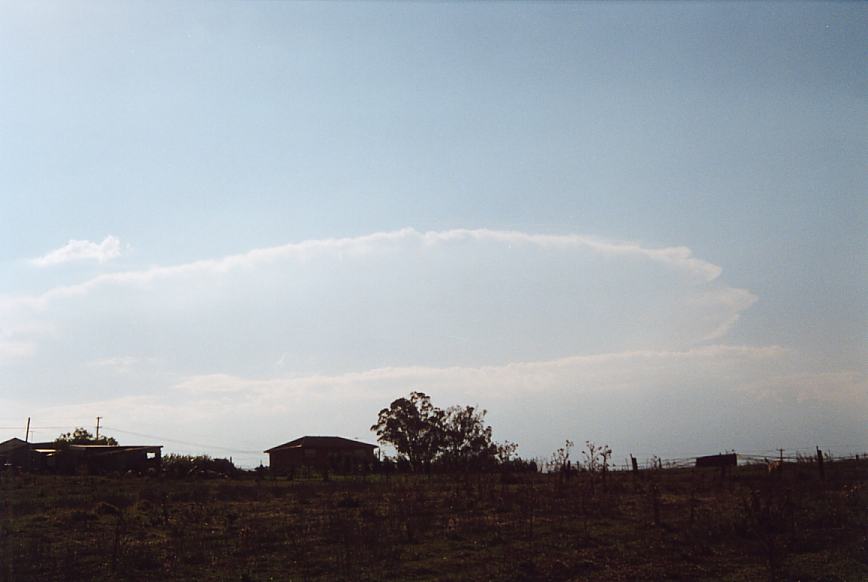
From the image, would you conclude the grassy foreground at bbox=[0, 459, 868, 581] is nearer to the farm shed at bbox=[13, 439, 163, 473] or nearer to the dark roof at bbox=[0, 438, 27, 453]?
the farm shed at bbox=[13, 439, 163, 473]

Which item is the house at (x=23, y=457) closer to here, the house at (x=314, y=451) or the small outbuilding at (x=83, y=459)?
the small outbuilding at (x=83, y=459)

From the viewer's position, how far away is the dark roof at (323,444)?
75.5 metres

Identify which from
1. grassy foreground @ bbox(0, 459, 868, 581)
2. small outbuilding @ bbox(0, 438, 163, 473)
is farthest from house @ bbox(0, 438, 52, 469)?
grassy foreground @ bbox(0, 459, 868, 581)

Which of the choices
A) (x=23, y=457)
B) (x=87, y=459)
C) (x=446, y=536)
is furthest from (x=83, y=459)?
(x=446, y=536)

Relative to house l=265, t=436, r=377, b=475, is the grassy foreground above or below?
below

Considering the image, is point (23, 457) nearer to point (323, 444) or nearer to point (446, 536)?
point (323, 444)

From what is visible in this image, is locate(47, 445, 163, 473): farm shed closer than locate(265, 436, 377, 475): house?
Yes

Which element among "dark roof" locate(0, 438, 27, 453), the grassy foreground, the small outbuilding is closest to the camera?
the grassy foreground

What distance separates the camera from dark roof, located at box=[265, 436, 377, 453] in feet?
248

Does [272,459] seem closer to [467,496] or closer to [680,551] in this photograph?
[467,496]

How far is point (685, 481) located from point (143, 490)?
25047mm

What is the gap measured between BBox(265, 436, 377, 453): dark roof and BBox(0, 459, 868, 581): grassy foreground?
145 ft

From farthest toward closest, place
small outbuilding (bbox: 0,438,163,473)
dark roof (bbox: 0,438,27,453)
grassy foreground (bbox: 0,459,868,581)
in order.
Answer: dark roof (bbox: 0,438,27,453) < small outbuilding (bbox: 0,438,163,473) < grassy foreground (bbox: 0,459,868,581)

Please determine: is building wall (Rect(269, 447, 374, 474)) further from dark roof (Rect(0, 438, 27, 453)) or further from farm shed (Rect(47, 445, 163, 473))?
dark roof (Rect(0, 438, 27, 453))
